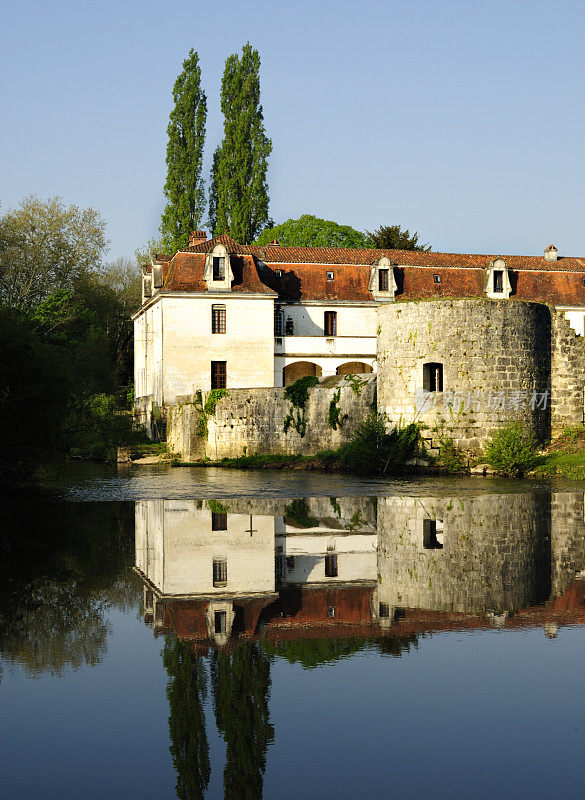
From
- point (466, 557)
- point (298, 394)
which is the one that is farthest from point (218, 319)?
point (466, 557)

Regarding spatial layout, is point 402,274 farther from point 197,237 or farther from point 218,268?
point 197,237

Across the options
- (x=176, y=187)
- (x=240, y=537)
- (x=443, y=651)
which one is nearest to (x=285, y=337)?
(x=176, y=187)

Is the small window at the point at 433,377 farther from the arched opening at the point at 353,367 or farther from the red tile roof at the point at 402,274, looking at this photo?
the arched opening at the point at 353,367

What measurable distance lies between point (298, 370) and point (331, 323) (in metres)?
2.91

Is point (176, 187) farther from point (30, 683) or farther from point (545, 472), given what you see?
point (30, 683)

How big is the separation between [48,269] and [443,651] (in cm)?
5130

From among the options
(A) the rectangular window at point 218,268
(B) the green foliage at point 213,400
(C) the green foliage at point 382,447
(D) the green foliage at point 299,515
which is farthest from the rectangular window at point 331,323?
(D) the green foliage at point 299,515

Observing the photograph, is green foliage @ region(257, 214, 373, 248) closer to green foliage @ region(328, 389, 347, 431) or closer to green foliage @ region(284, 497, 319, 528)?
green foliage @ region(328, 389, 347, 431)

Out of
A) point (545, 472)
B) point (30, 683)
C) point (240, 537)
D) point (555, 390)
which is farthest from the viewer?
point (555, 390)

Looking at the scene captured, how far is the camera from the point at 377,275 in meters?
49.3


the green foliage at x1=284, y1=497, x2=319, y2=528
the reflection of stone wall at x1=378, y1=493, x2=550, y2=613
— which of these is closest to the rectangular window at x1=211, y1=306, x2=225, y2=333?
the green foliage at x1=284, y1=497, x2=319, y2=528

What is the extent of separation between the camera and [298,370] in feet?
162

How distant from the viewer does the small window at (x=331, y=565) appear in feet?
32.1

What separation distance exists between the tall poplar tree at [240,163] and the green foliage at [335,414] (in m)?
27.7
